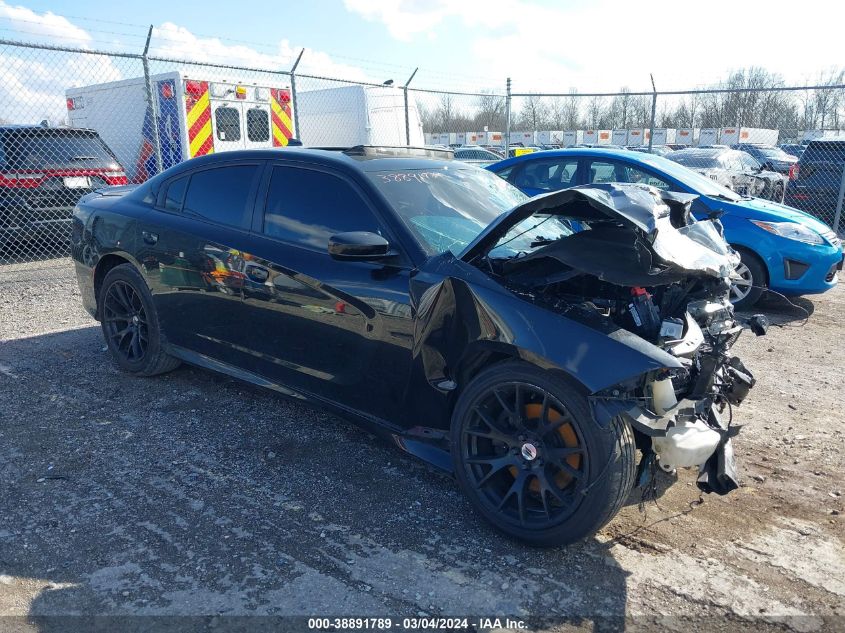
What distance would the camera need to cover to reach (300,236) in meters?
3.78

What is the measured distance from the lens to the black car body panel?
2748mm

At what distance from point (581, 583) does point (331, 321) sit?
1.77 metres

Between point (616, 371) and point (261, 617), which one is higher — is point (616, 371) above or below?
above

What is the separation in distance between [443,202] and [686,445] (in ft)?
6.05

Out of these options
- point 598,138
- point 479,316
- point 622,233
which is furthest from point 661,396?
point 598,138

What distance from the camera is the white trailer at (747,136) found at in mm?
38188

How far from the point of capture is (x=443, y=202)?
3.78 m

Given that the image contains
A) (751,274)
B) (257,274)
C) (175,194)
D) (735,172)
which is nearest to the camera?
(257,274)

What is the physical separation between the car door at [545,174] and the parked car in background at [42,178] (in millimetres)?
5959

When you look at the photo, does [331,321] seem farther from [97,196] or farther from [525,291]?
[97,196]

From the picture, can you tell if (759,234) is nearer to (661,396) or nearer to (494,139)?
(661,396)

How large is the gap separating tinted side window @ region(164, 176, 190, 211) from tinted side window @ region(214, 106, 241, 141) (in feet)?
25.4

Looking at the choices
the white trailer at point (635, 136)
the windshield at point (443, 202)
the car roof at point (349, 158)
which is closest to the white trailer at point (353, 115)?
the car roof at point (349, 158)

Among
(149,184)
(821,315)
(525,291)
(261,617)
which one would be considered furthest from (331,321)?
(821,315)
